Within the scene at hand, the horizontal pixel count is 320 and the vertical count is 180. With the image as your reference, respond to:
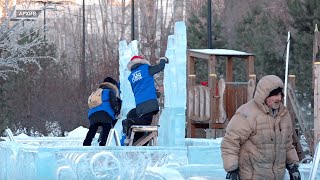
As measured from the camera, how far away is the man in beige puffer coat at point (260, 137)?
794cm

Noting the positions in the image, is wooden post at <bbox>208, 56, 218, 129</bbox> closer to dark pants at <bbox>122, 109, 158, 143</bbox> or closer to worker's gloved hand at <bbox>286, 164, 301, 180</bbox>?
dark pants at <bbox>122, 109, 158, 143</bbox>

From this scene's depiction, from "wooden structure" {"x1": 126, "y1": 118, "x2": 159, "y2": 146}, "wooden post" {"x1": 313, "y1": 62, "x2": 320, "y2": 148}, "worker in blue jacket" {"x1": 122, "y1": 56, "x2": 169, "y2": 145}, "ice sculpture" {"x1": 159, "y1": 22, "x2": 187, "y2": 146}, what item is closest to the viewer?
"ice sculpture" {"x1": 159, "y1": 22, "x2": 187, "y2": 146}

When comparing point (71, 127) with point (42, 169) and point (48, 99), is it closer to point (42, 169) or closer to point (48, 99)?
point (48, 99)

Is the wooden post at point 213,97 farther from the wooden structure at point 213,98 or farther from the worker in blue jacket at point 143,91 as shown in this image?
the worker in blue jacket at point 143,91

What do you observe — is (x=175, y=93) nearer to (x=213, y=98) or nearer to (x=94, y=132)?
(x=94, y=132)

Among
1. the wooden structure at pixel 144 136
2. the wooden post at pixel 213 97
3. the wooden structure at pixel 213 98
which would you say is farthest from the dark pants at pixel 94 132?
the wooden post at pixel 213 97

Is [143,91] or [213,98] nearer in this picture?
[143,91]

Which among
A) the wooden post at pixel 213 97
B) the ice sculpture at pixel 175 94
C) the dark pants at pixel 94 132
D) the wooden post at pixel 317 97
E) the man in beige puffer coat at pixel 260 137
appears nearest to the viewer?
the man in beige puffer coat at pixel 260 137

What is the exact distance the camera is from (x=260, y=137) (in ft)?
26.2

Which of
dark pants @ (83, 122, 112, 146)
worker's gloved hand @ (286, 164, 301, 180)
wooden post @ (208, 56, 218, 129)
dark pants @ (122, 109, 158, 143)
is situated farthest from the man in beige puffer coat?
wooden post @ (208, 56, 218, 129)

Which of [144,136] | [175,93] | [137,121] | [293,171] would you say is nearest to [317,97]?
[175,93]

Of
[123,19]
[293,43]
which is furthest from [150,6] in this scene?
[293,43]

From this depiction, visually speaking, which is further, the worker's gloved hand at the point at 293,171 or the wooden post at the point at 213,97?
the wooden post at the point at 213,97

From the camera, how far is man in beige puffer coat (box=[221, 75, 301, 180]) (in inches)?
313
